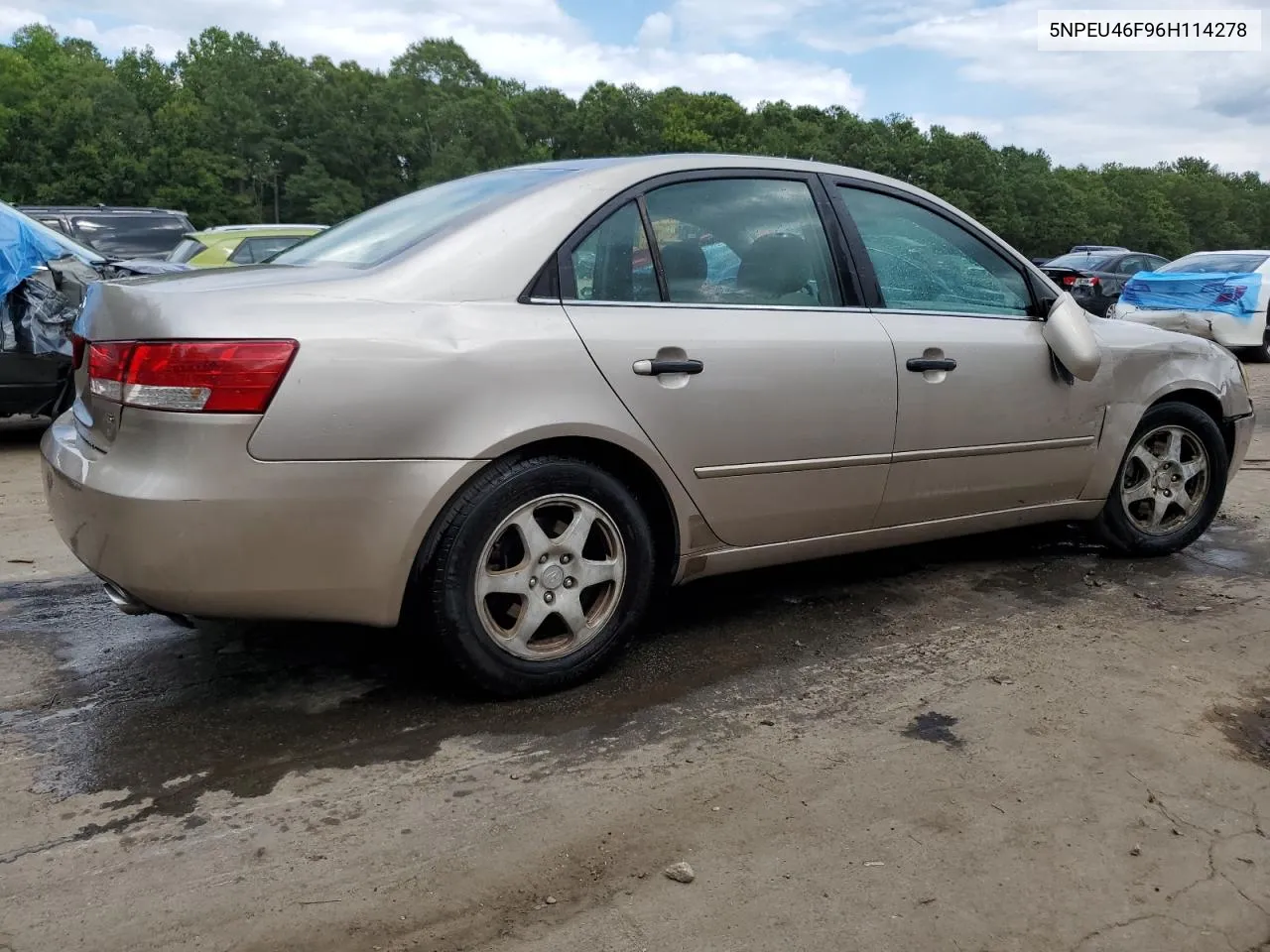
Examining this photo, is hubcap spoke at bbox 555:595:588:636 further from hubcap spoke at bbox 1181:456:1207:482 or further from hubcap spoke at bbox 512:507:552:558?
hubcap spoke at bbox 1181:456:1207:482

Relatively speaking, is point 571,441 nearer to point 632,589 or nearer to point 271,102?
point 632,589

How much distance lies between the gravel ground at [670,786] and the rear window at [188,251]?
324 inches

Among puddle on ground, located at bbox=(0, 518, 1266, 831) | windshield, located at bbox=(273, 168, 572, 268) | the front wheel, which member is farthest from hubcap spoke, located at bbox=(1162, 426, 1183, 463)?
windshield, located at bbox=(273, 168, 572, 268)

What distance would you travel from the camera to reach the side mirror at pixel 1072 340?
416 cm

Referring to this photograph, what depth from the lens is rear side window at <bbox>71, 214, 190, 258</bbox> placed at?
14.5 meters

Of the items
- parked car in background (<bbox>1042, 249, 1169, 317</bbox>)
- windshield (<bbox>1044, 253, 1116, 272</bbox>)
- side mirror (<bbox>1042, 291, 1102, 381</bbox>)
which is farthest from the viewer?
windshield (<bbox>1044, 253, 1116, 272</bbox>)

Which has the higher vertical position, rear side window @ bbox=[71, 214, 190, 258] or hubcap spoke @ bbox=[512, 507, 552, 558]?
rear side window @ bbox=[71, 214, 190, 258]

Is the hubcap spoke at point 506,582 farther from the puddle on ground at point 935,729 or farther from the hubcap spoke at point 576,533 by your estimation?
the puddle on ground at point 935,729

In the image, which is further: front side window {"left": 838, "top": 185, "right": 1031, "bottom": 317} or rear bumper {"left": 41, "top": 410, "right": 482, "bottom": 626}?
front side window {"left": 838, "top": 185, "right": 1031, "bottom": 317}

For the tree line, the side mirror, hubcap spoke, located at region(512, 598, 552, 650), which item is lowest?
hubcap spoke, located at region(512, 598, 552, 650)

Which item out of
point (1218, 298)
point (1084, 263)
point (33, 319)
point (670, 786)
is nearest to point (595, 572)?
point (670, 786)

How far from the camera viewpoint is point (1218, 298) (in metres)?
13.4

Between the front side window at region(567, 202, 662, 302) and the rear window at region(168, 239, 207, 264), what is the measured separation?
30.0ft

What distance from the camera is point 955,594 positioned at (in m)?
4.31
